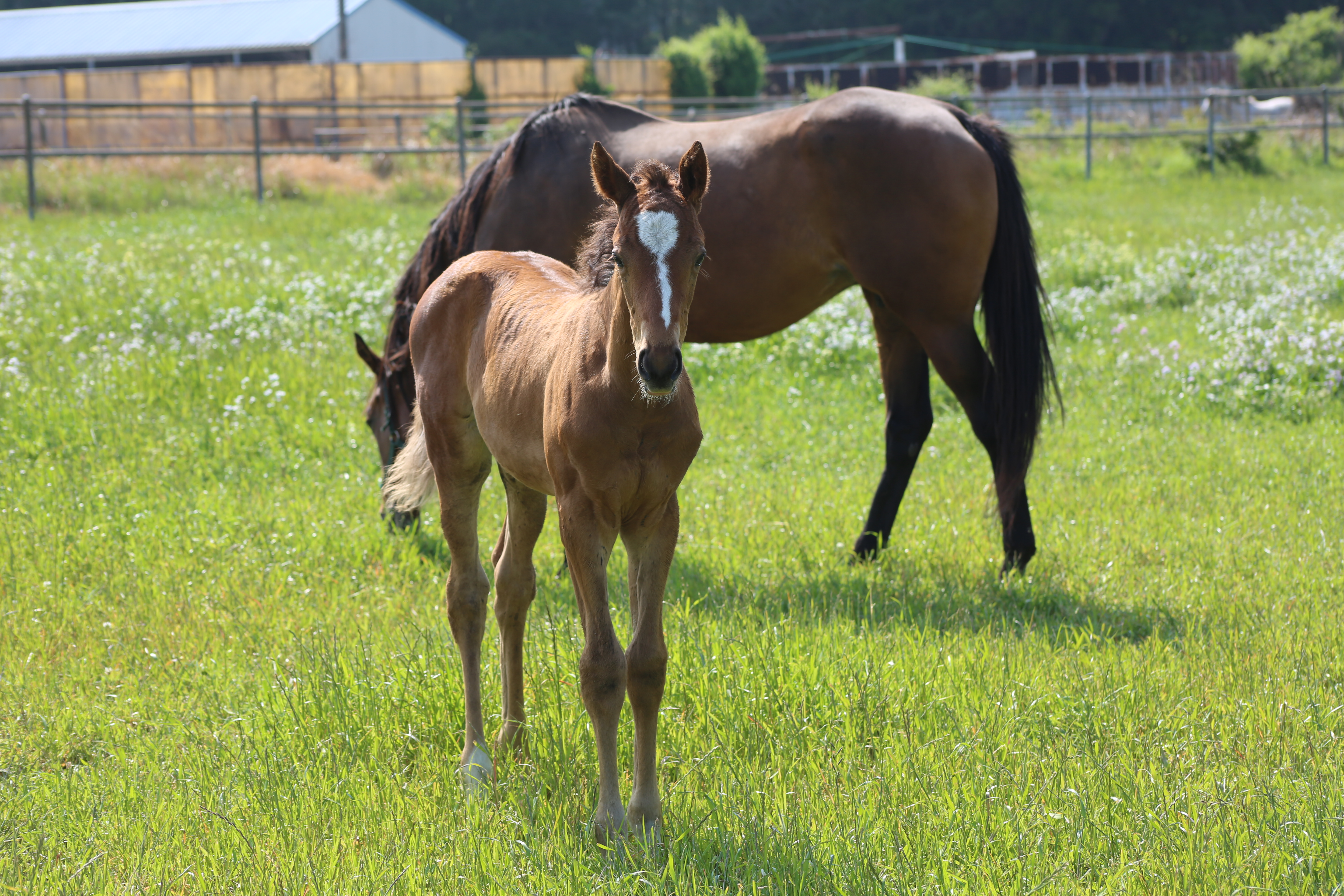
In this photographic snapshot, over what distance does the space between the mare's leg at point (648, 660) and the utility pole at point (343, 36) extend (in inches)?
1624

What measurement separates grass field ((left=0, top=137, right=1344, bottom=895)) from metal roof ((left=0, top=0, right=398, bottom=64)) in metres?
36.9

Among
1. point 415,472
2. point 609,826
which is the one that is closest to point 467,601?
point 415,472

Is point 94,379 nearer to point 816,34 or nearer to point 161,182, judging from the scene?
point 161,182

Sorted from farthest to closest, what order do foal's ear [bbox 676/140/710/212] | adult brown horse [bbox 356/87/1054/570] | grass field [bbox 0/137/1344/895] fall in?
adult brown horse [bbox 356/87/1054/570] → grass field [bbox 0/137/1344/895] → foal's ear [bbox 676/140/710/212]

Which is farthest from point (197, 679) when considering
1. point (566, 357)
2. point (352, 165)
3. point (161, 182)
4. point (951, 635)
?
point (352, 165)

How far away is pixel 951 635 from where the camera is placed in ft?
13.3

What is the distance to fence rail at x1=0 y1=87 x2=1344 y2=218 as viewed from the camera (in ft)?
56.1

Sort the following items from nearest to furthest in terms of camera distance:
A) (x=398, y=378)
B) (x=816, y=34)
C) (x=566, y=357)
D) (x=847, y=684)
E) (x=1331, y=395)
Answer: (x=566, y=357), (x=847, y=684), (x=398, y=378), (x=1331, y=395), (x=816, y=34)

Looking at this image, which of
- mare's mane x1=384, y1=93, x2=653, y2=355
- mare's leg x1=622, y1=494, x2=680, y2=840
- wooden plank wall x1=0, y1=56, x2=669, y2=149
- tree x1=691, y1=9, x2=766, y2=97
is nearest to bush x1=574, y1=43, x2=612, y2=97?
wooden plank wall x1=0, y1=56, x2=669, y2=149

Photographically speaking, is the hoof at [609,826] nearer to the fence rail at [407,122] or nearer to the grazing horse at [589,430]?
the grazing horse at [589,430]

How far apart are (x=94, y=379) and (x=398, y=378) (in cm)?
333

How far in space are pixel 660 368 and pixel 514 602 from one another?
1254 millimetres

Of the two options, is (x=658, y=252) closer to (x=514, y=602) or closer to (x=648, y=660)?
(x=648, y=660)

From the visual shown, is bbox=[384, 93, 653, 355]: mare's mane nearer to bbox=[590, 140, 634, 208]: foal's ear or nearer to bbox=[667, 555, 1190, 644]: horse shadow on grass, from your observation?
bbox=[667, 555, 1190, 644]: horse shadow on grass
